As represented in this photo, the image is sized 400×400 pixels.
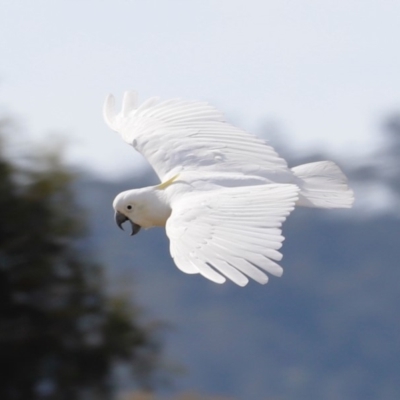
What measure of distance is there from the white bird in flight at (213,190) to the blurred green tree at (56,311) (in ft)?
10.2

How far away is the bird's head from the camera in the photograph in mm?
8320

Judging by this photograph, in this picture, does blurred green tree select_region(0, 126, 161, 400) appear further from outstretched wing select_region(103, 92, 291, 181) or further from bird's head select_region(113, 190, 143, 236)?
bird's head select_region(113, 190, 143, 236)

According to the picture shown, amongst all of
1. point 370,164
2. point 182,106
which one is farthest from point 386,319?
point 182,106

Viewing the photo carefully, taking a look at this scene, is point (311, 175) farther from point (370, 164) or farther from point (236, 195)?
point (370, 164)

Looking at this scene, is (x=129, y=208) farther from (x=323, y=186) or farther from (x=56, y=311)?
(x=56, y=311)

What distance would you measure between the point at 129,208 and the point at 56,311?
3.99 m

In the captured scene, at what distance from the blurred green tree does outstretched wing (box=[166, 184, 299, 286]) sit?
4.49 metres

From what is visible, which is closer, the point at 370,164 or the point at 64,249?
the point at 64,249

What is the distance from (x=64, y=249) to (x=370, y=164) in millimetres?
18448

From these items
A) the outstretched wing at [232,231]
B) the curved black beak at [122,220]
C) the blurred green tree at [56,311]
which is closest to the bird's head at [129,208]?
the curved black beak at [122,220]

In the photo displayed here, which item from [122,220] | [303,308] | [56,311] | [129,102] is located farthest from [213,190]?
[303,308]

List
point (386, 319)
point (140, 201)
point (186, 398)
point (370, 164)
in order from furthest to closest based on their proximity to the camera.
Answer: point (386, 319)
point (370, 164)
point (186, 398)
point (140, 201)

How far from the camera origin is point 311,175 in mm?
8594

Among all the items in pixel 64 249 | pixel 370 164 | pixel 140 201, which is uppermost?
pixel 140 201
